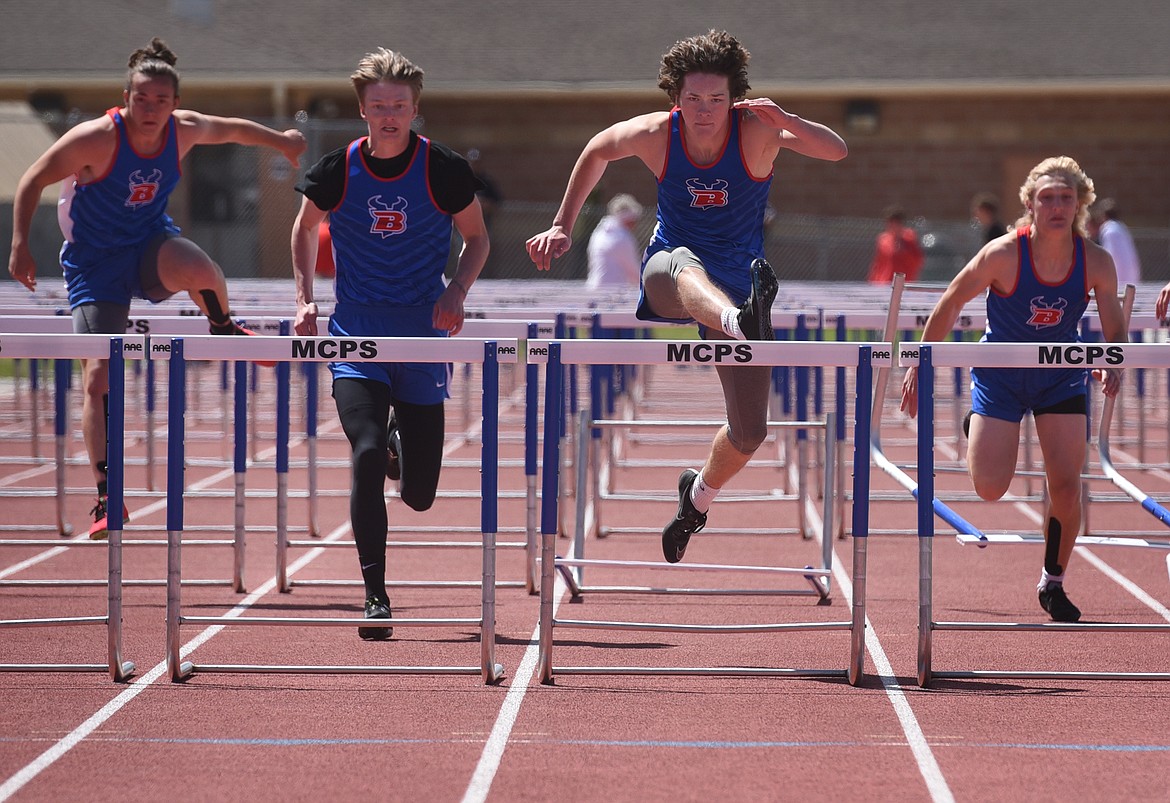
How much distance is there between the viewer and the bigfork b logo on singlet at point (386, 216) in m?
5.53

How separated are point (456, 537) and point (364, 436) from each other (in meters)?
3.01

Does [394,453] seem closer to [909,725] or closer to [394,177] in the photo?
[394,177]

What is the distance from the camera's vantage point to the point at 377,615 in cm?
541

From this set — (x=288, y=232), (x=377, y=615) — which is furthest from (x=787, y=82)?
(x=377, y=615)

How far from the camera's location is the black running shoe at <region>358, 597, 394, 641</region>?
5.41 m

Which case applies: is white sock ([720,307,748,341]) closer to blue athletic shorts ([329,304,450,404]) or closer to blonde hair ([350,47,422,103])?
blue athletic shorts ([329,304,450,404])

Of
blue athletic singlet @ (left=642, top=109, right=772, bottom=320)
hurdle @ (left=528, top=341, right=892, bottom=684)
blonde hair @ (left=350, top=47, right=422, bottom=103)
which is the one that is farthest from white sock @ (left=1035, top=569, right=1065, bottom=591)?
blonde hair @ (left=350, top=47, right=422, bottom=103)

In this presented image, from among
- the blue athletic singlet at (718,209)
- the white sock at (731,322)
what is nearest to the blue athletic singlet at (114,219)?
the blue athletic singlet at (718,209)

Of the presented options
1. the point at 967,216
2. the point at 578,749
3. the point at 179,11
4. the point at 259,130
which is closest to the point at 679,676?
the point at 578,749

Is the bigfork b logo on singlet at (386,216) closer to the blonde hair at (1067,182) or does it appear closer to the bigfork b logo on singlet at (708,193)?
the bigfork b logo on singlet at (708,193)

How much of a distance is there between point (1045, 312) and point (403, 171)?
2.48 m

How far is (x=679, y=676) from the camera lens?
516 centimetres

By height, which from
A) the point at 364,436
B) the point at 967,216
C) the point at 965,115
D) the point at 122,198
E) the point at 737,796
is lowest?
the point at 737,796

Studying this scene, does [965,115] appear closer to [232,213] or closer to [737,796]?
[232,213]
